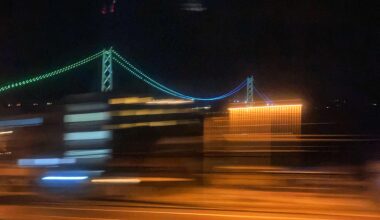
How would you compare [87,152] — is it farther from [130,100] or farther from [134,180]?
[134,180]

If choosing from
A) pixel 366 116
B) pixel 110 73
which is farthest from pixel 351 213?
pixel 110 73

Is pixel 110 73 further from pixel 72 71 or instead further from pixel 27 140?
pixel 27 140

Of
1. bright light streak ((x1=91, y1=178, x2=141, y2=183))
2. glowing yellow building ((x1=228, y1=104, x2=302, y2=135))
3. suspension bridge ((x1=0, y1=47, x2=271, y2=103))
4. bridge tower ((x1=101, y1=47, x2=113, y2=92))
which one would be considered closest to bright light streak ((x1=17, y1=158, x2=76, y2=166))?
bright light streak ((x1=91, y1=178, x2=141, y2=183))

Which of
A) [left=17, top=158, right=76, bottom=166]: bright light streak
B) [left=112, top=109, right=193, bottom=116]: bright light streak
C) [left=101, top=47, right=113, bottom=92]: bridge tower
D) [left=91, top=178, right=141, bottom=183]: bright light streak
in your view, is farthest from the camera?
[left=101, top=47, right=113, bottom=92]: bridge tower

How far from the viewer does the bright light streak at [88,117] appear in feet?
43.1

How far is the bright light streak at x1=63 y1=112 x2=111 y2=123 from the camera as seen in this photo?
43.1ft

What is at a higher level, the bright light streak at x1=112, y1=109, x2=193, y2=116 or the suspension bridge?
the suspension bridge

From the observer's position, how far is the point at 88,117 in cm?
1321

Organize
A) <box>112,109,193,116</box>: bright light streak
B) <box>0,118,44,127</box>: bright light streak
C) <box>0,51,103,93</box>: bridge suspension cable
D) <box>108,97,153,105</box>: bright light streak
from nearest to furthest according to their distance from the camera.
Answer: <box>108,97,153,105</box>: bright light streak < <box>112,109,193,116</box>: bright light streak < <box>0,118,44,127</box>: bright light streak < <box>0,51,103,93</box>: bridge suspension cable

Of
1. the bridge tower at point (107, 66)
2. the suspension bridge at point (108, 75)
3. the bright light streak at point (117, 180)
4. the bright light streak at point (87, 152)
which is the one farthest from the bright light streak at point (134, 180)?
the bridge tower at point (107, 66)

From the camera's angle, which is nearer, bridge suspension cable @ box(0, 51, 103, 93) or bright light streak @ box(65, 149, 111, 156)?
bright light streak @ box(65, 149, 111, 156)

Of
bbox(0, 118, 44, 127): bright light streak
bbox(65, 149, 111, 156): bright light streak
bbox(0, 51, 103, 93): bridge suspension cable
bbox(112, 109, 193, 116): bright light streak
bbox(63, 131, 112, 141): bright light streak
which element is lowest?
bbox(65, 149, 111, 156): bright light streak

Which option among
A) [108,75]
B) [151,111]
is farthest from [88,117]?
[108,75]

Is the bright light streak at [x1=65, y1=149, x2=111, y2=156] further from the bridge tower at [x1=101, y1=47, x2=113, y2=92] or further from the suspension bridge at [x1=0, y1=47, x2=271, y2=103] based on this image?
the bridge tower at [x1=101, y1=47, x2=113, y2=92]
